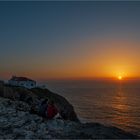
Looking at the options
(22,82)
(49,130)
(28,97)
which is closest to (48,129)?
(49,130)

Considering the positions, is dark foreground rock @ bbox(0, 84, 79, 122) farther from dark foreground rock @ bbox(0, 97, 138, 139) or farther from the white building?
the white building

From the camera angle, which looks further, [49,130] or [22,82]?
[22,82]

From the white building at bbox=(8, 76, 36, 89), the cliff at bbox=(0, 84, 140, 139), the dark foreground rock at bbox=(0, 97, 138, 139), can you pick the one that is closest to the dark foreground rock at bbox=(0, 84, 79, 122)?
the cliff at bbox=(0, 84, 140, 139)

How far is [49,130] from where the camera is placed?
1144 cm

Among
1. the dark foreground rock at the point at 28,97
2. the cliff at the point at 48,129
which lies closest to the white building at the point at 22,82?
the dark foreground rock at the point at 28,97

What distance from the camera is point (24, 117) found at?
13.8m

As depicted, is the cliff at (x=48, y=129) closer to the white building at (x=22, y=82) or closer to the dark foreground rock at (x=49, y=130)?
the dark foreground rock at (x=49, y=130)

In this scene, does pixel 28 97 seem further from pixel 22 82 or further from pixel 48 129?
pixel 22 82

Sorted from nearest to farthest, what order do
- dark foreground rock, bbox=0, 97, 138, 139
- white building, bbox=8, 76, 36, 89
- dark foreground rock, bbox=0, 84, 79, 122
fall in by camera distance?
dark foreground rock, bbox=0, 97, 138, 139 → dark foreground rock, bbox=0, 84, 79, 122 → white building, bbox=8, 76, 36, 89

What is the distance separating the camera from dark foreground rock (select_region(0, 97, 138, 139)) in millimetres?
10695

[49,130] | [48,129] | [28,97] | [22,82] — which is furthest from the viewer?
[22,82]

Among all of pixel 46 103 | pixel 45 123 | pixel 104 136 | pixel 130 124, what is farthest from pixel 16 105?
pixel 130 124

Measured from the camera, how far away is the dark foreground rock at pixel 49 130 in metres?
10.7

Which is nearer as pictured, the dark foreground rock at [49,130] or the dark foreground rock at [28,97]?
the dark foreground rock at [49,130]
